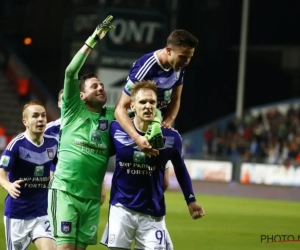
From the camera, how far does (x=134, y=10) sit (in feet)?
88.3

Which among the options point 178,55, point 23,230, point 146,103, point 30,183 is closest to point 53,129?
point 30,183

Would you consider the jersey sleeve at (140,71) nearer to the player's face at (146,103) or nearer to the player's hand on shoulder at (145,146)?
the player's face at (146,103)

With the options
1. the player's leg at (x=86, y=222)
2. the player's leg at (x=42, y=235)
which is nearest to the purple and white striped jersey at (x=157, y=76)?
the player's leg at (x=86, y=222)

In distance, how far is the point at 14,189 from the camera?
774 cm

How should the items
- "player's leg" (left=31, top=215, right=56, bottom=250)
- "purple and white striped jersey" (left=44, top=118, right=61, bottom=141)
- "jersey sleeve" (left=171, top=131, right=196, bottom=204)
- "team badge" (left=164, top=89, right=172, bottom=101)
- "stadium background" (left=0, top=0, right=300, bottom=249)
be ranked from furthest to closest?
1. "stadium background" (left=0, top=0, right=300, bottom=249)
2. "purple and white striped jersey" (left=44, top=118, right=61, bottom=141)
3. "player's leg" (left=31, top=215, right=56, bottom=250)
4. "team badge" (left=164, top=89, right=172, bottom=101)
5. "jersey sleeve" (left=171, top=131, right=196, bottom=204)

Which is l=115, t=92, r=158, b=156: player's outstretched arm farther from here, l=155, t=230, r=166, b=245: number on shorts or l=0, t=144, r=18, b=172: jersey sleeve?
l=0, t=144, r=18, b=172: jersey sleeve

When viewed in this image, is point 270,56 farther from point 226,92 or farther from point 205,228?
point 205,228

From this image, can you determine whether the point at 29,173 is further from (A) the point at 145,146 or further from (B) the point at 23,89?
(B) the point at 23,89

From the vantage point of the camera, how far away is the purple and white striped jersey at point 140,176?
691cm

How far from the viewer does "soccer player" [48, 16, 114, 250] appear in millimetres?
7180

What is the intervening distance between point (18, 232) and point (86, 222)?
1425 mm

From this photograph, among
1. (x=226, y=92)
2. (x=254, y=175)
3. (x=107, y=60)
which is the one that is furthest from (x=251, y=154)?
(x=226, y=92)

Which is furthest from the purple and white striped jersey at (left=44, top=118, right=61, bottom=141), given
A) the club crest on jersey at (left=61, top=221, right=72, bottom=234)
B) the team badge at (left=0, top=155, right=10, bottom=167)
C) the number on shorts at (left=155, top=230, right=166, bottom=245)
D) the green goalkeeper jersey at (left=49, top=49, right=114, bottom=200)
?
the number on shorts at (left=155, top=230, right=166, bottom=245)

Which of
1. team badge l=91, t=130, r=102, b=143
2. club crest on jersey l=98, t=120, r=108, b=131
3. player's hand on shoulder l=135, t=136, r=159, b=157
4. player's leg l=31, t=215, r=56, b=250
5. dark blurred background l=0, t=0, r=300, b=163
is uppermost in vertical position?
dark blurred background l=0, t=0, r=300, b=163
